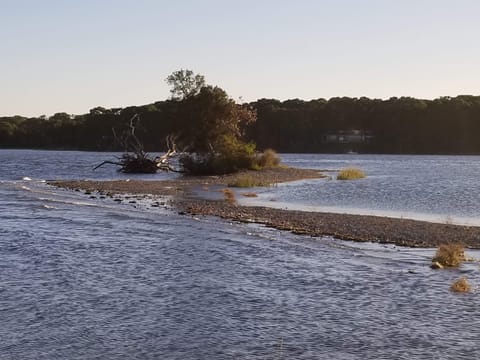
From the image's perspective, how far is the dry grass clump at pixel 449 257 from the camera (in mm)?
20281

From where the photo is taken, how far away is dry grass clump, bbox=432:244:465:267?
798 inches

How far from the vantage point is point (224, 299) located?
54.8 feet

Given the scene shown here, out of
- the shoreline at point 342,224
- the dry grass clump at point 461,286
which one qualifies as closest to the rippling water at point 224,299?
the dry grass clump at point 461,286

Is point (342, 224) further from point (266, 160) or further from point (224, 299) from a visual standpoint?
point (266, 160)

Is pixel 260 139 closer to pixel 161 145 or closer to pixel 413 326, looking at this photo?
pixel 161 145

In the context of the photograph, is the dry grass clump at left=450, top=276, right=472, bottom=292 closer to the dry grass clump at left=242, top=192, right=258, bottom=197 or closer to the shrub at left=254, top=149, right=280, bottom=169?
the dry grass clump at left=242, top=192, right=258, bottom=197

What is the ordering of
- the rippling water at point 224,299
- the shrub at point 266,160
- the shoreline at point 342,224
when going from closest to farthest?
the rippling water at point 224,299 → the shoreline at point 342,224 → the shrub at point 266,160

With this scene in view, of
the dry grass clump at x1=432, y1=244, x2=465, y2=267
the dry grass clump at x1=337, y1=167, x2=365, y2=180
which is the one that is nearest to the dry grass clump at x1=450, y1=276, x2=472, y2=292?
the dry grass clump at x1=432, y1=244, x2=465, y2=267

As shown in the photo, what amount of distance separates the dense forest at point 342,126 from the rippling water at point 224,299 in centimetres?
13401

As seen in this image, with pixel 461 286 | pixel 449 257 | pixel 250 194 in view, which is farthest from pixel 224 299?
pixel 250 194

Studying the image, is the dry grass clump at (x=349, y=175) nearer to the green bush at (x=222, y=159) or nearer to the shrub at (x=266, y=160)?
the green bush at (x=222, y=159)

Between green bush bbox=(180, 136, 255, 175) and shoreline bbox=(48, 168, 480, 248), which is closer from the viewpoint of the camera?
shoreline bbox=(48, 168, 480, 248)

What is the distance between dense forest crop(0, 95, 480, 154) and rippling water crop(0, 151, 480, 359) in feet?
440

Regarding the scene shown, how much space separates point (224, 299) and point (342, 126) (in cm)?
16772
